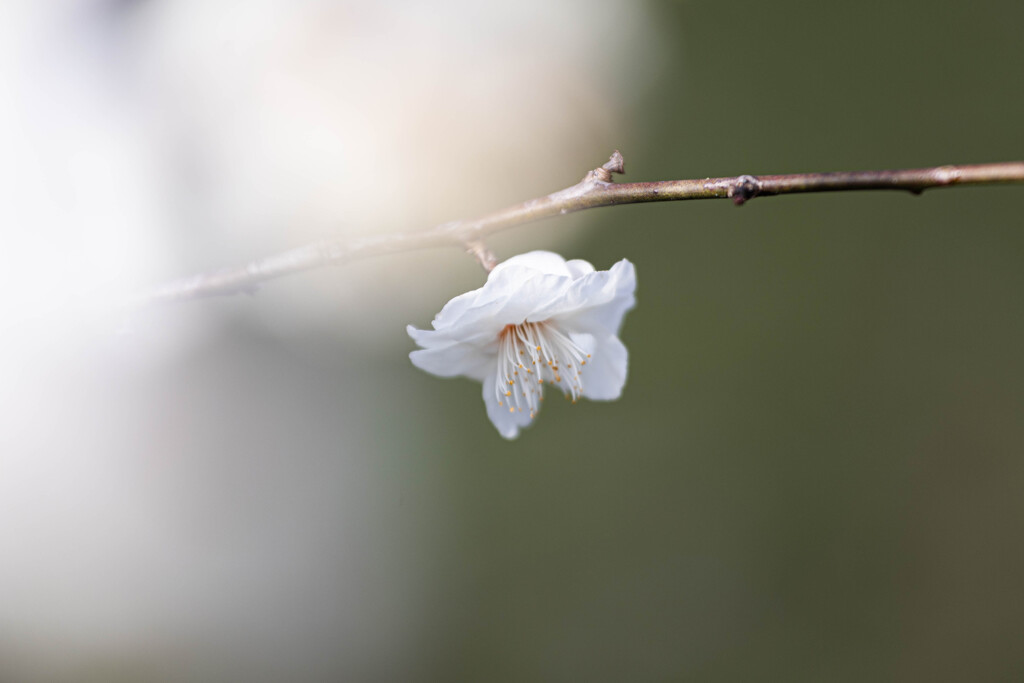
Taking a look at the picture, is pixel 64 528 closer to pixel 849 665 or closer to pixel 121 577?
pixel 121 577

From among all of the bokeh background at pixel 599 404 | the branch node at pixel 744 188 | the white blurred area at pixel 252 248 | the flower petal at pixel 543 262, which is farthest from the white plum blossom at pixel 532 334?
the bokeh background at pixel 599 404

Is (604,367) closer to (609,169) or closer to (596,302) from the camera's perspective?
(596,302)

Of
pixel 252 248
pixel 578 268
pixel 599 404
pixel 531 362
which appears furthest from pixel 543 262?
pixel 599 404

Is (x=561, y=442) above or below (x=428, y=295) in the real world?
below

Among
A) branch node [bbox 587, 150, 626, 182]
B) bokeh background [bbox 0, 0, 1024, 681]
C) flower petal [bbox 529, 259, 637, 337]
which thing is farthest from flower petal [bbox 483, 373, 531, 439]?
bokeh background [bbox 0, 0, 1024, 681]

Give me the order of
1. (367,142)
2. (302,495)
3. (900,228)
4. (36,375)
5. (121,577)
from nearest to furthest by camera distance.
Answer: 1. (36,375)
2. (121,577)
3. (367,142)
4. (302,495)
5. (900,228)

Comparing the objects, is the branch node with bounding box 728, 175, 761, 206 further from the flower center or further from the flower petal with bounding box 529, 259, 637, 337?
the flower center

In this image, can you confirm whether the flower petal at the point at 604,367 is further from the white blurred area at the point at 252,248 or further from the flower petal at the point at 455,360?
the white blurred area at the point at 252,248

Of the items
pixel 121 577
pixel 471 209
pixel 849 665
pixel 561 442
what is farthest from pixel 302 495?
pixel 849 665
